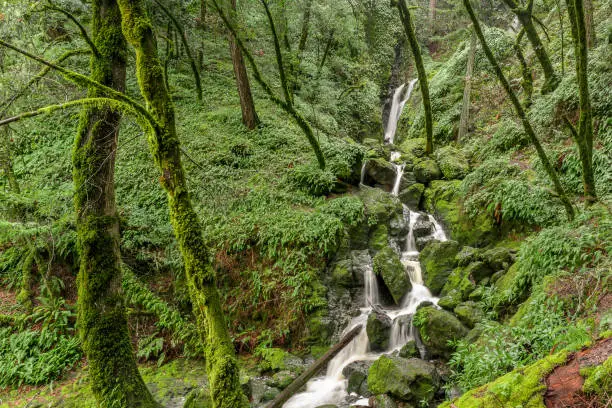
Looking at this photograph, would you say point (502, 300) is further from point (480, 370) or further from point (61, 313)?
point (61, 313)

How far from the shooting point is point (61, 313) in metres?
7.75

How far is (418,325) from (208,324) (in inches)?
193

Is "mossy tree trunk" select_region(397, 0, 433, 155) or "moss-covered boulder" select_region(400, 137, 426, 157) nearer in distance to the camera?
"mossy tree trunk" select_region(397, 0, 433, 155)

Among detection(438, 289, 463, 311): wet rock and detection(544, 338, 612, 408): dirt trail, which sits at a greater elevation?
detection(544, 338, 612, 408): dirt trail

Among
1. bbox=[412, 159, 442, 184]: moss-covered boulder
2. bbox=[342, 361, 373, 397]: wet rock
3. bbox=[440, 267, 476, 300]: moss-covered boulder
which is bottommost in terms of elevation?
bbox=[342, 361, 373, 397]: wet rock

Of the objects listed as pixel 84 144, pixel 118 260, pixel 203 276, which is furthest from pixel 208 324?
pixel 84 144

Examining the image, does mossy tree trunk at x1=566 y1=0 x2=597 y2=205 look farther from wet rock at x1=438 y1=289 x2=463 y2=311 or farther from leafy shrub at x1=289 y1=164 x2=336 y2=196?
leafy shrub at x1=289 y1=164 x2=336 y2=196

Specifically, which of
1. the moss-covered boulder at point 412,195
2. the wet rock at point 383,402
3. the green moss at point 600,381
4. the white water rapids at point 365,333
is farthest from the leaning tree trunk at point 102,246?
the moss-covered boulder at point 412,195

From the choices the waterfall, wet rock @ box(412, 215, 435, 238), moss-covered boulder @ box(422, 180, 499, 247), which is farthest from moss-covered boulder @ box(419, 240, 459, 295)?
the waterfall

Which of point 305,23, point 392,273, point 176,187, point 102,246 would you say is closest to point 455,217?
point 392,273

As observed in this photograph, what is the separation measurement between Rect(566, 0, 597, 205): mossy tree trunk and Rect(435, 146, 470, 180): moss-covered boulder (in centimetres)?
608

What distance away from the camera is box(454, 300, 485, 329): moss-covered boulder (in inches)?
254

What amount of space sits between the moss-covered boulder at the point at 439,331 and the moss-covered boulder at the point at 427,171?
6358mm

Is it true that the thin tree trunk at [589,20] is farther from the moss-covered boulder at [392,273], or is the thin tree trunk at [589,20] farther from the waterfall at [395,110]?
the waterfall at [395,110]
